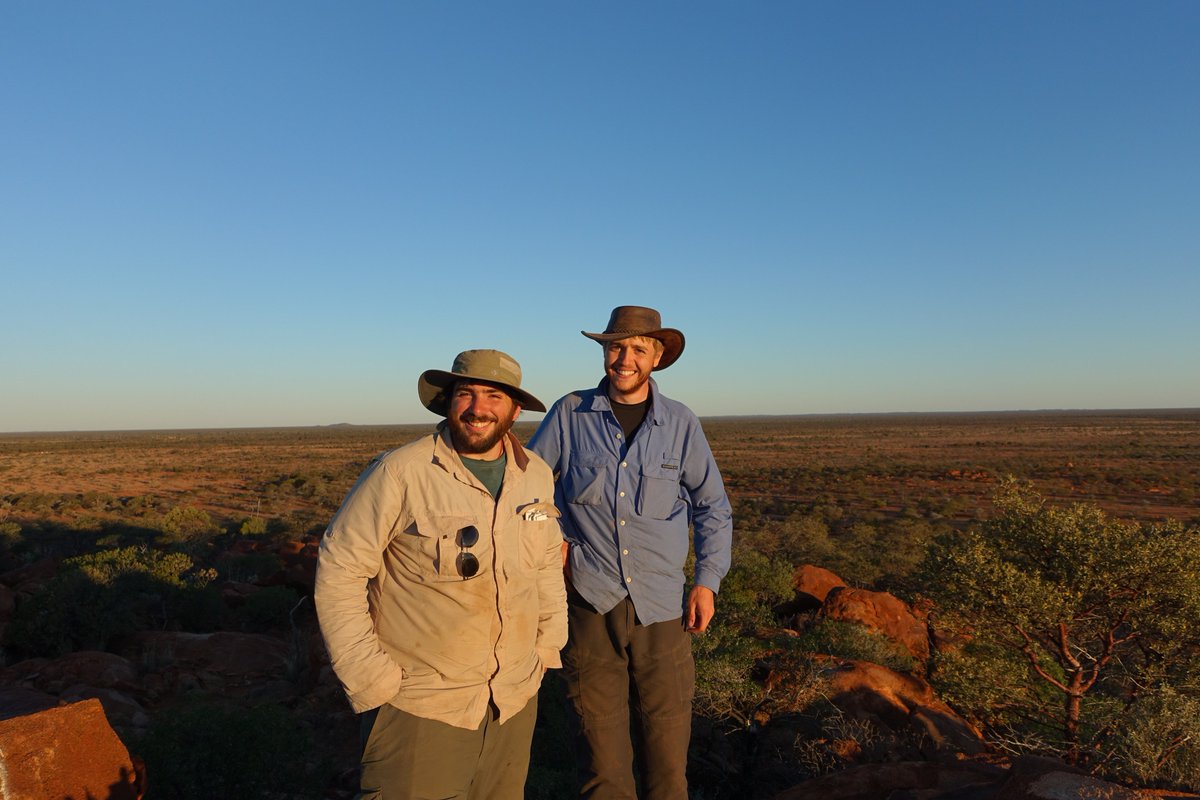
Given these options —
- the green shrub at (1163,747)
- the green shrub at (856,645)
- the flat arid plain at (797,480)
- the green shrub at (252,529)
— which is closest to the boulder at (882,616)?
the green shrub at (856,645)

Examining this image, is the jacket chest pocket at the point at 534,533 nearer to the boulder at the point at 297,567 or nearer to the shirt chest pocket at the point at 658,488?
the shirt chest pocket at the point at 658,488

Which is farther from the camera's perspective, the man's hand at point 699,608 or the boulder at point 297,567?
the boulder at point 297,567

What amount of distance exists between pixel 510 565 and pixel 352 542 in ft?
1.65

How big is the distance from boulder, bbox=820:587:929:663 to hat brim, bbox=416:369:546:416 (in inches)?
226

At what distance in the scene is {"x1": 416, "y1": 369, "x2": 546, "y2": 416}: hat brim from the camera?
2445 millimetres

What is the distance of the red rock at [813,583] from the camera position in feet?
27.7

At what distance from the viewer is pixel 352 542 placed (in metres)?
2.13

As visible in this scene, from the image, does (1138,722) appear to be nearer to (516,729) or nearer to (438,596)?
(516,729)

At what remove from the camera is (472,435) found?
2314 millimetres

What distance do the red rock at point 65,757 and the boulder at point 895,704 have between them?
164 inches

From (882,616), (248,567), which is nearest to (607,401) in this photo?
(882,616)

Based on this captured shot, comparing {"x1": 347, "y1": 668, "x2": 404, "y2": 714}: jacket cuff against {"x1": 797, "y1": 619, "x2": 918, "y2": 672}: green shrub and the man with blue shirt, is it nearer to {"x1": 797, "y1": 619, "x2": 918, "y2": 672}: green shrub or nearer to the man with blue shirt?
the man with blue shirt

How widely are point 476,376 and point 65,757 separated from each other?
83.8 inches

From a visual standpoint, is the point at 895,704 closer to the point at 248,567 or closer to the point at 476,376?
the point at 476,376
